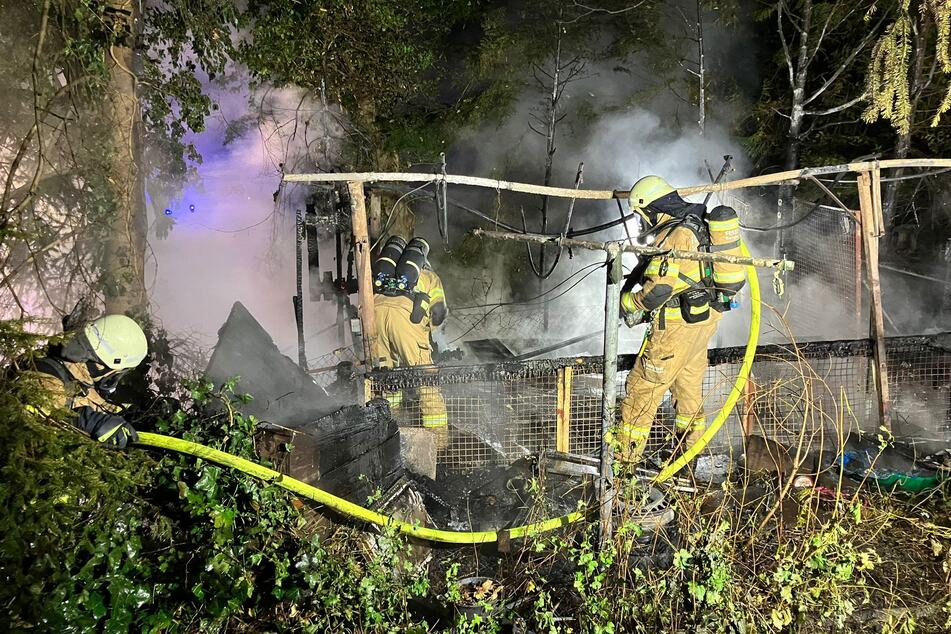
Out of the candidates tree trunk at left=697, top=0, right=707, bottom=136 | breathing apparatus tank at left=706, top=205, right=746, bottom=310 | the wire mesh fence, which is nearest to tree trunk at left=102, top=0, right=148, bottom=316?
the wire mesh fence

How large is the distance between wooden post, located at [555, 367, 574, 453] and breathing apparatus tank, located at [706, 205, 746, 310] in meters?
1.56

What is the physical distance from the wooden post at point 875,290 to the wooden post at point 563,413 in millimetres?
3160

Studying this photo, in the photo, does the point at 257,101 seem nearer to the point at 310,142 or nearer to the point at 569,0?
the point at 310,142

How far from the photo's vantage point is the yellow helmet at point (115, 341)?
138 inches

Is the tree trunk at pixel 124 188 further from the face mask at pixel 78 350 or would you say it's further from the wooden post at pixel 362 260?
the face mask at pixel 78 350

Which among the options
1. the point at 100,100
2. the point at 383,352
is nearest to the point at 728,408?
the point at 383,352

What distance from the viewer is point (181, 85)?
22.4 feet

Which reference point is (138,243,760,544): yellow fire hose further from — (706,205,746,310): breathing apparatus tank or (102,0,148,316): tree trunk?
(102,0,148,316): tree trunk

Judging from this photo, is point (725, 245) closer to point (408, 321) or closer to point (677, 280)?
point (677, 280)

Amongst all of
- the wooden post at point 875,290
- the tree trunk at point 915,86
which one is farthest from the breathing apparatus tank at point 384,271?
the tree trunk at point 915,86

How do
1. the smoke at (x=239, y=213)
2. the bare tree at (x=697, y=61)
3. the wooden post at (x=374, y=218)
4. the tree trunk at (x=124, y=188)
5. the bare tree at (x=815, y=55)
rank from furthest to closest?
the bare tree at (x=697, y=61) → the smoke at (x=239, y=213) → the wooden post at (x=374, y=218) → the bare tree at (x=815, y=55) → the tree trunk at (x=124, y=188)

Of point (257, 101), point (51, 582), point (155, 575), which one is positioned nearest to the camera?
point (51, 582)

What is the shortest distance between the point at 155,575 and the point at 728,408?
14.6 ft

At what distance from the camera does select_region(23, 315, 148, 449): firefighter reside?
329cm
